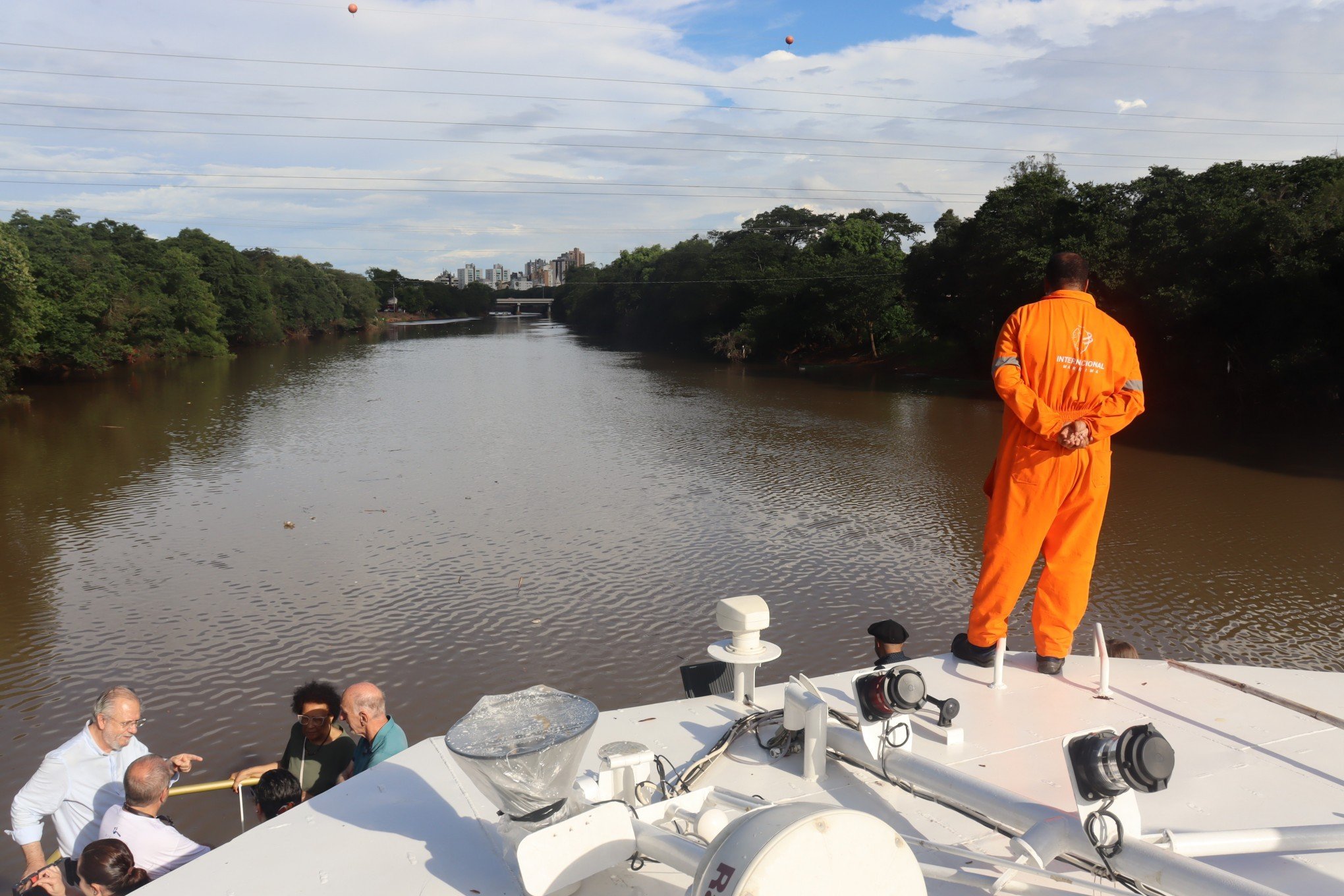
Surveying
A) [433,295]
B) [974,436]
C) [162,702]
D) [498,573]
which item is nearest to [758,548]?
[498,573]

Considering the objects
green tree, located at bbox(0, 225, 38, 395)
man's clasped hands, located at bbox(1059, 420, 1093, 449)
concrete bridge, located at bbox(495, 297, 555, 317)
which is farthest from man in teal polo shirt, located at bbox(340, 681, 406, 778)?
concrete bridge, located at bbox(495, 297, 555, 317)

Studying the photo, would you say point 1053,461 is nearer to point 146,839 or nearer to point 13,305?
point 146,839

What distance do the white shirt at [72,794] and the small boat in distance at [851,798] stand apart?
187 centimetres

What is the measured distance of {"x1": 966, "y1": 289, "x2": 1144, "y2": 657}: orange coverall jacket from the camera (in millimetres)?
3814

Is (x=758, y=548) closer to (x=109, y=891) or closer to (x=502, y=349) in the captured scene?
(x=109, y=891)

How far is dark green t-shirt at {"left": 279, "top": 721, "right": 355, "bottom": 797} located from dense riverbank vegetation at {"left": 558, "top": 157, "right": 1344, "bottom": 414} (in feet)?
65.3

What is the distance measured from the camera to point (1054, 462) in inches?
150

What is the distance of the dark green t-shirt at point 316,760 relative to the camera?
15.1 ft

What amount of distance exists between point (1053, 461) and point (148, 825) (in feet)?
12.5

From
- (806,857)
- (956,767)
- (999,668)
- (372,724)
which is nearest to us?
(806,857)

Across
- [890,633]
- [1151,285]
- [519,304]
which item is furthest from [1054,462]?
[519,304]

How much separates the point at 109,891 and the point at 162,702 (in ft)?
14.3

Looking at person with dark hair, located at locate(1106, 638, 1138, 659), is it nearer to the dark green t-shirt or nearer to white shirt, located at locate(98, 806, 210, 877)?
the dark green t-shirt

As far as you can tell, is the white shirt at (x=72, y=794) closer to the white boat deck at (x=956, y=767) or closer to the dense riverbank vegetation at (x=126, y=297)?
the white boat deck at (x=956, y=767)
